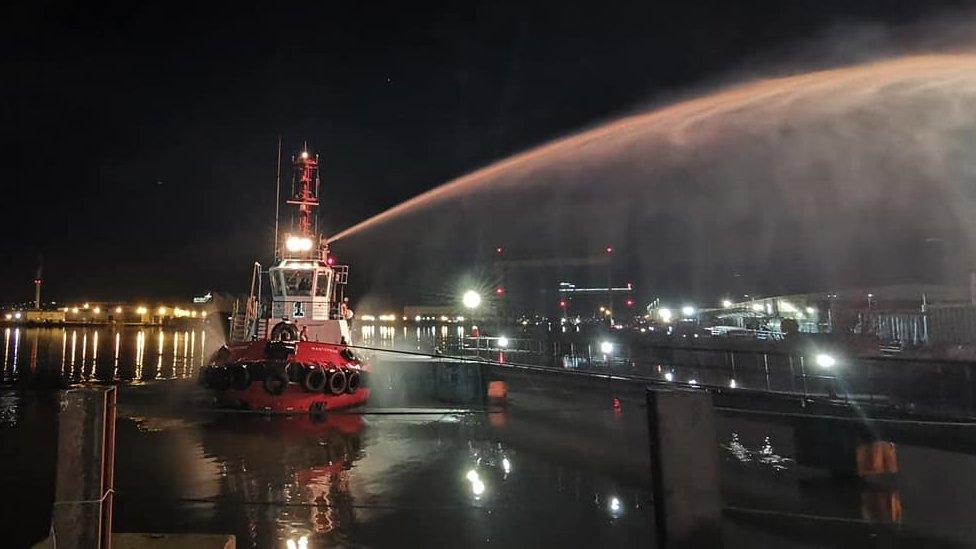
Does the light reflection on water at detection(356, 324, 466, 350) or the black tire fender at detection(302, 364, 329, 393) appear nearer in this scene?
the black tire fender at detection(302, 364, 329, 393)

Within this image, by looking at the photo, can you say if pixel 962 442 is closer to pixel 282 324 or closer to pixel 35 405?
pixel 282 324

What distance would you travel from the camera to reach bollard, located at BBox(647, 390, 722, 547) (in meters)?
4.38

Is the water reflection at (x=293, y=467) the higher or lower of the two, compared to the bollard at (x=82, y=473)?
lower

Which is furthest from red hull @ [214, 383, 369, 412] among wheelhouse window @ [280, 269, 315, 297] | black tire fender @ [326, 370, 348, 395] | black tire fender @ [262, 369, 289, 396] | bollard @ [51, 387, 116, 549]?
bollard @ [51, 387, 116, 549]

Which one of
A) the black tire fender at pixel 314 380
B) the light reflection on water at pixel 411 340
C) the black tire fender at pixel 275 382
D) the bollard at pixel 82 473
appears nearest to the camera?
the bollard at pixel 82 473

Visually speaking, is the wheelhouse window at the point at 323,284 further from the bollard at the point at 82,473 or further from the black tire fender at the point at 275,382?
the bollard at the point at 82,473

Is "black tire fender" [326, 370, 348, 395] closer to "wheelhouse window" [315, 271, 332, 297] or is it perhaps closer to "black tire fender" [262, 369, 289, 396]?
"black tire fender" [262, 369, 289, 396]

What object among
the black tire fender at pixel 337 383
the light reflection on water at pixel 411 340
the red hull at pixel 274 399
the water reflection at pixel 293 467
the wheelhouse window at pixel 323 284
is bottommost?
the water reflection at pixel 293 467

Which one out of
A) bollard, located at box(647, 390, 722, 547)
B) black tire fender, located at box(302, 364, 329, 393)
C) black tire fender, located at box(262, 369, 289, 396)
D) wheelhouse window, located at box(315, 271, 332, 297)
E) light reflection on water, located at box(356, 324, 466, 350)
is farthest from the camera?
light reflection on water, located at box(356, 324, 466, 350)

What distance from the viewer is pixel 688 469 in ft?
14.4

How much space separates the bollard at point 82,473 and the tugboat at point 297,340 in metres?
10.6

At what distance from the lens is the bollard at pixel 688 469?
438 centimetres

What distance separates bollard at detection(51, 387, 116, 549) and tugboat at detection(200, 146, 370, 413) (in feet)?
34.7

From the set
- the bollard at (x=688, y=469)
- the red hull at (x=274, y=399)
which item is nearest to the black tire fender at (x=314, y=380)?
the red hull at (x=274, y=399)
